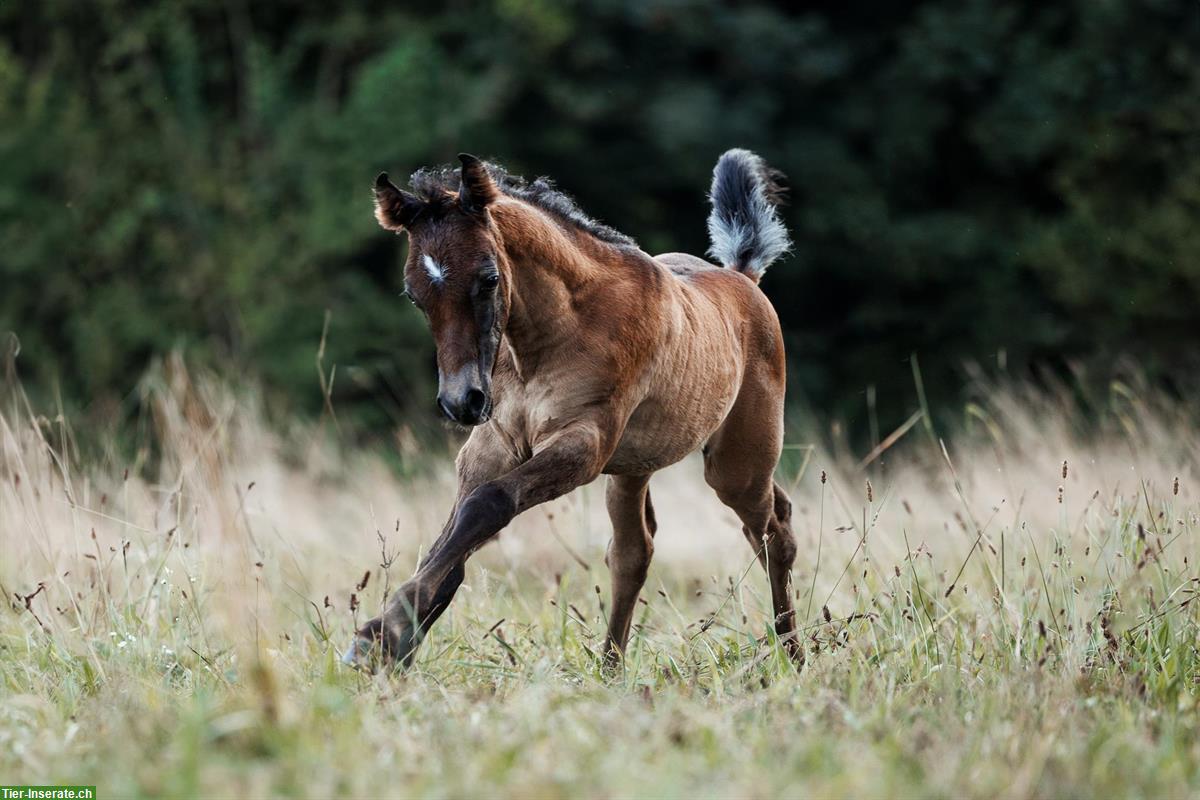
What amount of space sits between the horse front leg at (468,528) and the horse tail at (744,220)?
2.15 meters

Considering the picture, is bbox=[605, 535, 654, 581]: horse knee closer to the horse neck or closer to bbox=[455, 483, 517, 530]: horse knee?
the horse neck

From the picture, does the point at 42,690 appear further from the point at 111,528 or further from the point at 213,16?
the point at 213,16

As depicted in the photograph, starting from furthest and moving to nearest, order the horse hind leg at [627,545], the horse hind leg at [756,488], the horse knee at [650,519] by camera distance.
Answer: the horse knee at [650,519], the horse hind leg at [756,488], the horse hind leg at [627,545]

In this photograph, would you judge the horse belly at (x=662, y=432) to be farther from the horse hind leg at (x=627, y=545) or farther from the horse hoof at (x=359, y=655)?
the horse hoof at (x=359, y=655)

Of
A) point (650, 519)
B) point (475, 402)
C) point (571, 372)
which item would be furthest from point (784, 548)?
point (475, 402)

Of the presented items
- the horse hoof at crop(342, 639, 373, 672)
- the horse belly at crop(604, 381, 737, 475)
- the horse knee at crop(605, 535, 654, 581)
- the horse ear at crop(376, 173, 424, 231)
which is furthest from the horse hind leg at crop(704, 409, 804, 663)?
the horse hoof at crop(342, 639, 373, 672)

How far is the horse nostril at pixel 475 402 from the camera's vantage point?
15.3ft

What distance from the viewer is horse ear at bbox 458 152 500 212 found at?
4910 mm

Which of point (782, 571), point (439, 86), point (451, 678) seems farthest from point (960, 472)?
point (439, 86)

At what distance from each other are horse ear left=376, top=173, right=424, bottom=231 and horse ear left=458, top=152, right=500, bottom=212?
0.16 metres

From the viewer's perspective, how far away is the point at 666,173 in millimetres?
19312

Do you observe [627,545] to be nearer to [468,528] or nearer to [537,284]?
[537,284]

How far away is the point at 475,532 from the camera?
471 cm

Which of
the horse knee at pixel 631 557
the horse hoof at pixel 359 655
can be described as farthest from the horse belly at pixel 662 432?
the horse hoof at pixel 359 655
